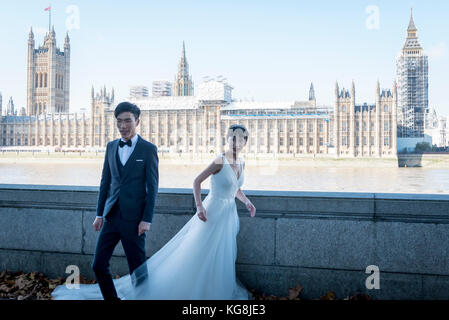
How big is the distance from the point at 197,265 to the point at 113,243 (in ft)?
1.87

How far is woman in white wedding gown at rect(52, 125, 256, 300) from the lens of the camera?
9.50 ft

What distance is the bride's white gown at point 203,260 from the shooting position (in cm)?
290

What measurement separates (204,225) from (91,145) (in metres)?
70.6

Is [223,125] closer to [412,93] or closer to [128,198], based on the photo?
[412,93]

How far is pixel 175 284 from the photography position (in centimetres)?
292

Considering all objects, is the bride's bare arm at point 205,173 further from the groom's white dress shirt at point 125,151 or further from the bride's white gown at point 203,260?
the groom's white dress shirt at point 125,151

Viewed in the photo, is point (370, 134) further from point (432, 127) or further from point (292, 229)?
point (292, 229)

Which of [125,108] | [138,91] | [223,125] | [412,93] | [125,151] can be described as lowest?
[125,151]

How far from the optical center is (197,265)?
2924mm

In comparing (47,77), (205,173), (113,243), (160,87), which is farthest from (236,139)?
(47,77)

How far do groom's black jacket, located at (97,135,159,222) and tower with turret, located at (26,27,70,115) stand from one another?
88655 millimetres

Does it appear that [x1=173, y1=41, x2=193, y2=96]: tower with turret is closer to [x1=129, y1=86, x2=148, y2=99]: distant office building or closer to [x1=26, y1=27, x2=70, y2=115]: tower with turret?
[x1=129, y1=86, x2=148, y2=99]: distant office building

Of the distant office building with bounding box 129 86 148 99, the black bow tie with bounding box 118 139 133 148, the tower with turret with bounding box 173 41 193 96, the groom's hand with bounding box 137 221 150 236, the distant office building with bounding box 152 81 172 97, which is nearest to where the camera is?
the groom's hand with bounding box 137 221 150 236

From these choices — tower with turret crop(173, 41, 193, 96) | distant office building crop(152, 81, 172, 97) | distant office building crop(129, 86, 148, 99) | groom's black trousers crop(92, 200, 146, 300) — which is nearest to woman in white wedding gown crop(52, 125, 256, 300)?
groom's black trousers crop(92, 200, 146, 300)
